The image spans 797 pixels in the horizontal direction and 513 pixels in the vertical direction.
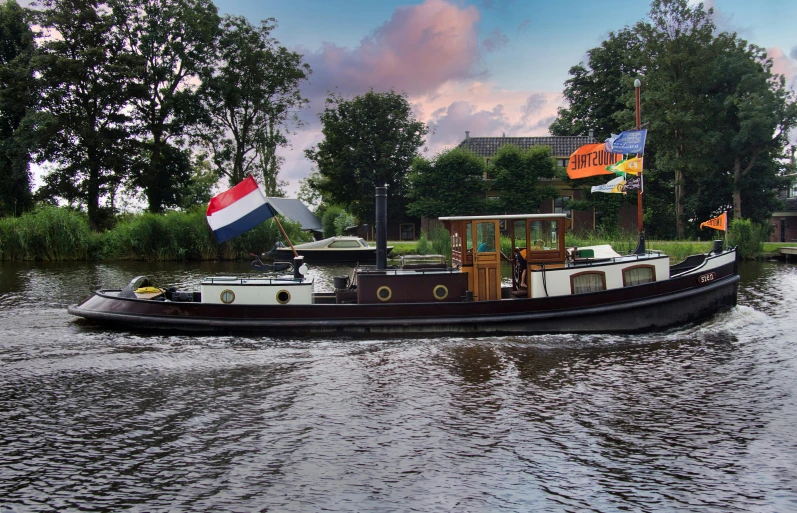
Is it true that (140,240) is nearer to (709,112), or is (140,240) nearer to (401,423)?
(401,423)

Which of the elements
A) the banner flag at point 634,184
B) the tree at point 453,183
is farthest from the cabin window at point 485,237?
the tree at point 453,183

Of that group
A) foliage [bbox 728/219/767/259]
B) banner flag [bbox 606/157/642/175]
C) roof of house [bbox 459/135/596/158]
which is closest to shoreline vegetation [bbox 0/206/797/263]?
foliage [bbox 728/219/767/259]

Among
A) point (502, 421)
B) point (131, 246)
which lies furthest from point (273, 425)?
point (131, 246)

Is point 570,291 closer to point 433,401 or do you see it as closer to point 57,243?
point 433,401

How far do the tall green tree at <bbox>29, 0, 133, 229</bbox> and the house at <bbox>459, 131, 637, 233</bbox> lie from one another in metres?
28.7

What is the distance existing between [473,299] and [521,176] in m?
34.1

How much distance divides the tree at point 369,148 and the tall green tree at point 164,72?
1307 cm

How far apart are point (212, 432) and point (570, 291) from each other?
30.2 ft

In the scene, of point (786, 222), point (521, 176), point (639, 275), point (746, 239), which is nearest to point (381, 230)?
point (639, 275)

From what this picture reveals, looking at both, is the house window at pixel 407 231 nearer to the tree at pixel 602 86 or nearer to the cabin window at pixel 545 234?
the tree at pixel 602 86

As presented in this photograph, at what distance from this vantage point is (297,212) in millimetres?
56219

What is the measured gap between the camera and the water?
6.81 meters

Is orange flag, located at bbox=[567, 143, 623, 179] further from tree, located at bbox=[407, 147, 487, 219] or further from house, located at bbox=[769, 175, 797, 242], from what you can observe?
house, located at bbox=[769, 175, 797, 242]

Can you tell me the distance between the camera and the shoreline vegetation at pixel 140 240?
1393 inches
